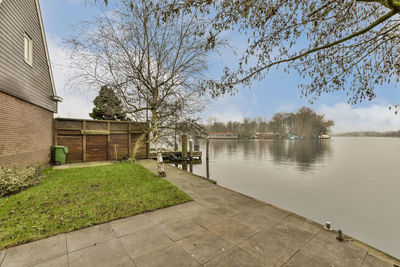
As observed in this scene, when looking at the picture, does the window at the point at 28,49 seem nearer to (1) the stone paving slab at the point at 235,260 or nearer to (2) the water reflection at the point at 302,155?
(1) the stone paving slab at the point at 235,260

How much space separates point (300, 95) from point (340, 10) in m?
1.77

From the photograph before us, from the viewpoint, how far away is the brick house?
6.31 m

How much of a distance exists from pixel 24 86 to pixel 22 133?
2048 mm

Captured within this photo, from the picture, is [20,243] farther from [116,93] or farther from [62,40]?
[62,40]

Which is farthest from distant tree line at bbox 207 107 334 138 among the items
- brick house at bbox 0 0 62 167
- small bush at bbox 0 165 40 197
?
small bush at bbox 0 165 40 197

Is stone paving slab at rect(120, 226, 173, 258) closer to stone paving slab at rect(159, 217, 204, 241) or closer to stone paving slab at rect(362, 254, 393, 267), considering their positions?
stone paving slab at rect(159, 217, 204, 241)

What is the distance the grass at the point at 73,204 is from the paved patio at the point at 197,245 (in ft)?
1.04

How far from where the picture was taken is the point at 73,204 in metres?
4.35

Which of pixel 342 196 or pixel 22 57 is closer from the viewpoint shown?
pixel 22 57

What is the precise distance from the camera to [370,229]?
5.84 m

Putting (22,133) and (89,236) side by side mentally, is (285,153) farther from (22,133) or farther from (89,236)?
(22,133)

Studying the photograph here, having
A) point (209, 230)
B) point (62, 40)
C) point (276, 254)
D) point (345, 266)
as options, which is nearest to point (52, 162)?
point (62, 40)

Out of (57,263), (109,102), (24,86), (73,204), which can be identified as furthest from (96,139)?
(57,263)

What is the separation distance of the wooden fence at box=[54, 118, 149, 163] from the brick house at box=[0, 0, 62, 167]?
1.29 metres
